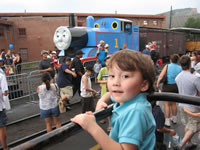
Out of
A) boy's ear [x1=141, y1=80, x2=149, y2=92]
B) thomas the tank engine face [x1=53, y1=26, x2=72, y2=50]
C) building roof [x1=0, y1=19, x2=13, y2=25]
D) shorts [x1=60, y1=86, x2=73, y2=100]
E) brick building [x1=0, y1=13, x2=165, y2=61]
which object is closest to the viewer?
boy's ear [x1=141, y1=80, x2=149, y2=92]

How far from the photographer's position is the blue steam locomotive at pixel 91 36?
30.9ft

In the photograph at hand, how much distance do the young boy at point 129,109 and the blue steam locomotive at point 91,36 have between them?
8.11 meters

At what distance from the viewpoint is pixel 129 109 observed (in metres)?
0.89

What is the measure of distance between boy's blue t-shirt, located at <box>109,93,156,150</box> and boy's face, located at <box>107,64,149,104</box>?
0.04 m

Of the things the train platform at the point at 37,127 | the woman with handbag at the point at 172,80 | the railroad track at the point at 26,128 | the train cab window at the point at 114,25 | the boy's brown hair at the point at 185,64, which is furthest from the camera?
the train cab window at the point at 114,25

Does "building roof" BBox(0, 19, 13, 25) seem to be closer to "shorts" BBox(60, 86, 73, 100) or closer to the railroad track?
"shorts" BBox(60, 86, 73, 100)

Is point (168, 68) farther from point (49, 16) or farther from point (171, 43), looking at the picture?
point (49, 16)

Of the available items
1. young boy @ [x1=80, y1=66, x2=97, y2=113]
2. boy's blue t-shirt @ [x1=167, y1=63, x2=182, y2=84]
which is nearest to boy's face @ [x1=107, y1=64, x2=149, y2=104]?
young boy @ [x1=80, y1=66, x2=97, y2=113]

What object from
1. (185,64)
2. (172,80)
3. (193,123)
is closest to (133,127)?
(193,123)

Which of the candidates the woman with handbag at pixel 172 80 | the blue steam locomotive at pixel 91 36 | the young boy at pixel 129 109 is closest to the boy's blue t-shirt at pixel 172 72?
the woman with handbag at pixel 172 80

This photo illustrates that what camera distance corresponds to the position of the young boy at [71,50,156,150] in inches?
33.1

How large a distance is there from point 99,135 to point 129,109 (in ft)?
0.62

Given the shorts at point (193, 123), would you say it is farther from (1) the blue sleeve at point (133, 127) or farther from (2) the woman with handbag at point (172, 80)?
(1) the blue sleeve at point (133, 127)

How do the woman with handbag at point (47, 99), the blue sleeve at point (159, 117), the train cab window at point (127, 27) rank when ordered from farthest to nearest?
the train cab window at point (127, 27)
the woman with handbag at point (47, 99)
the blue sleeve at point (159, 117)
